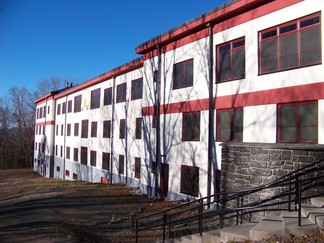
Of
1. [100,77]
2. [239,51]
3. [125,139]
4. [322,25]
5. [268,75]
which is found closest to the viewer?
[322,25]

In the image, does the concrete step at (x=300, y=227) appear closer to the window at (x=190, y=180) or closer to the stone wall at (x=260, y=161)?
the stone wall at (x=260, y=161)

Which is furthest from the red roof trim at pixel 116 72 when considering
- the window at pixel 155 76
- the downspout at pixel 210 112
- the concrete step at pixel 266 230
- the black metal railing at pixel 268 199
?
the concrete step at pixel 266 230

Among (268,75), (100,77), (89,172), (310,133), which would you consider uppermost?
(100,77)

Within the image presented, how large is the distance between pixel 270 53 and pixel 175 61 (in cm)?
614

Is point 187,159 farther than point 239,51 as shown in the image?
Yes

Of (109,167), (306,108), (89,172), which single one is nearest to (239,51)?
(306,108)

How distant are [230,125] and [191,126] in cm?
266

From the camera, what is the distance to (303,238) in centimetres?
548

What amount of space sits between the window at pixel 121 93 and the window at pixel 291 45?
46.2ft

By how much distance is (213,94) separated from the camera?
14273 millimetres

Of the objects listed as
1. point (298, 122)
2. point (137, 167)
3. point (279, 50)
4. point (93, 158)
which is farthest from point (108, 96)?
point (298, 122)

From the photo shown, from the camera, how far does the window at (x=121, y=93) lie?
2469 cm

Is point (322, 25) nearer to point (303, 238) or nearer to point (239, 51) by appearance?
point (239, 51)

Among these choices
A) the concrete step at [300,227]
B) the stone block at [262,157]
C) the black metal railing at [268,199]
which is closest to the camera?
the concrete step at [300,227]
